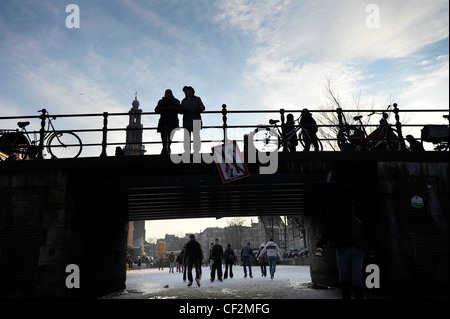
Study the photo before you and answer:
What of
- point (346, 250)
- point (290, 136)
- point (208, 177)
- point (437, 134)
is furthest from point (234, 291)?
point (437, 134)

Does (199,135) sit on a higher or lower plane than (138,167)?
higher

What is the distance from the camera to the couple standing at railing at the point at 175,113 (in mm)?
8844

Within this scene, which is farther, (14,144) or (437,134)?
(14,144)

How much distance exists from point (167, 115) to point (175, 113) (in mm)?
246

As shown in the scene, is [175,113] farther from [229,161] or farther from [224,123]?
[229,161]

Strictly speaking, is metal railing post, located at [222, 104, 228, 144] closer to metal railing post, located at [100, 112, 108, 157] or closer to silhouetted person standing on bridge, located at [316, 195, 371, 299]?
metal railing post, located at [100, 112, 108, 157]

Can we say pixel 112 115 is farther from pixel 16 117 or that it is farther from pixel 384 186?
pixel 384 186

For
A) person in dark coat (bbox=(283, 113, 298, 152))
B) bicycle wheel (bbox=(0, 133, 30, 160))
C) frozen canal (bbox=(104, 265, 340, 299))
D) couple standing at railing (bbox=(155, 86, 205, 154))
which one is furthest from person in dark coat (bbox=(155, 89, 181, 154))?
frozen canal (bbox=(104, 265, 340, 299))

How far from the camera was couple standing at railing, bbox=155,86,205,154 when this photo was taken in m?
8.84

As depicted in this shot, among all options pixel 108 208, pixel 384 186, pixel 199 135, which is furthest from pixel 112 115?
pixel 384 186

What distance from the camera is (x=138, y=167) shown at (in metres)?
8.53

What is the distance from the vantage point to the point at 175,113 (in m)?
9.17
